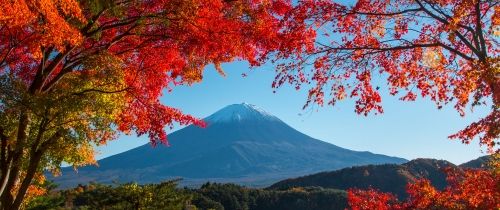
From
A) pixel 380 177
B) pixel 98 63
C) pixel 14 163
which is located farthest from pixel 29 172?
pixel 380 177

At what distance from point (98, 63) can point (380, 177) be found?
11353 centimetres

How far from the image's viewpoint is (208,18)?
1191 centimetres

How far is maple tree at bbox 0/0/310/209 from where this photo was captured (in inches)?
406

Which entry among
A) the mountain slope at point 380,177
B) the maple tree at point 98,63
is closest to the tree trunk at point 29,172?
the maple tree at point 98,63

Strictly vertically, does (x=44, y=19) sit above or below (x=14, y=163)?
above

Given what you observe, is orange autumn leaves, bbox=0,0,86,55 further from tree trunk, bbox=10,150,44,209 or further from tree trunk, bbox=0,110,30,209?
tree trunk, bbox=10,150,44,209

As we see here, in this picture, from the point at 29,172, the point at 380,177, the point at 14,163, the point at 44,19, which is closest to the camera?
the point at 44,19

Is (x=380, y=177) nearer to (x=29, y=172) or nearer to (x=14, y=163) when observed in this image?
(x=29, y=172)

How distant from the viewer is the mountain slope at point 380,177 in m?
115

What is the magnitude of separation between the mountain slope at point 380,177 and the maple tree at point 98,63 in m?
101

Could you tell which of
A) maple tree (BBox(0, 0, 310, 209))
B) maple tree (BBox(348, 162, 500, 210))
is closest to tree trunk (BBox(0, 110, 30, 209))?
maple tree (BBox(0, 0, 310, 209))

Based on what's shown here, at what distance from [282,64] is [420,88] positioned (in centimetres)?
307

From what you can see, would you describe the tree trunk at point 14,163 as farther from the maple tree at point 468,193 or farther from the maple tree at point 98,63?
the maple tree at point 468,193

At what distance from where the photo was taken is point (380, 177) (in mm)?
119688
